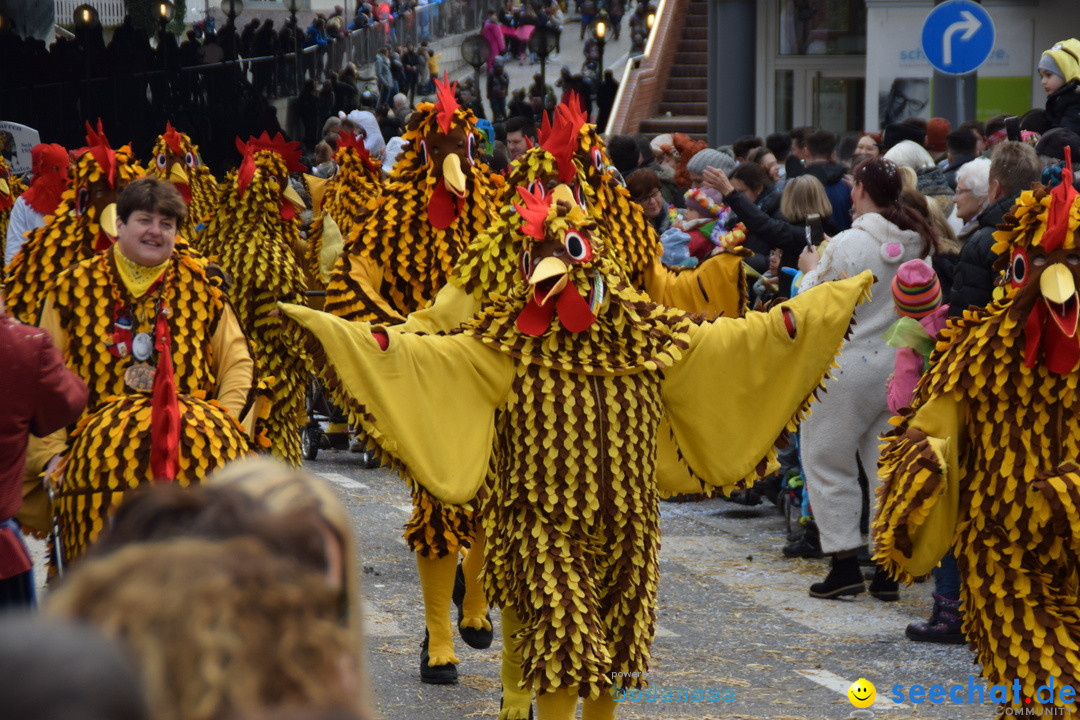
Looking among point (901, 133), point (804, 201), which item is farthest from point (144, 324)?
point (901, 133)

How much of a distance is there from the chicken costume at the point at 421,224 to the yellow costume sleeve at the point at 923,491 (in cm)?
241

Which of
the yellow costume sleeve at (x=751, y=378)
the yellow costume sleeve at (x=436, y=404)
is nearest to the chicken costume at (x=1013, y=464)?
the yellow costume sleeve at (x=751, y=378)

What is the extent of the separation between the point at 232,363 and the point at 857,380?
313 centimetres

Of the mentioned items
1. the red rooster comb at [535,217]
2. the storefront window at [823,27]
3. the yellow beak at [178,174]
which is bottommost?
the red rooster comb at [535,217]

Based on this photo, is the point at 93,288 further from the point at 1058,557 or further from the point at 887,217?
the point at 887,217

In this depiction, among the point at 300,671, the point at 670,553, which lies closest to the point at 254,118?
the point at 670,553

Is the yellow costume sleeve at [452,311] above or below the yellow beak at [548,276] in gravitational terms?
below

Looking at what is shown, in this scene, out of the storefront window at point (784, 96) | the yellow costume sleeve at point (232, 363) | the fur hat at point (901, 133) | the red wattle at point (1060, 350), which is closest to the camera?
the red wattle at point (1060, 350)

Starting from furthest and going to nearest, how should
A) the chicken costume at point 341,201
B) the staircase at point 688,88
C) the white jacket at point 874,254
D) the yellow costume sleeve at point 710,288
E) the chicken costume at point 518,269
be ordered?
the staircase at point 688,88 → the chicken costume at point 341,201 → the white jacket at point 874,254 → the yellow costume sleeve at point 710,288 → the chicken costume at point 518,269

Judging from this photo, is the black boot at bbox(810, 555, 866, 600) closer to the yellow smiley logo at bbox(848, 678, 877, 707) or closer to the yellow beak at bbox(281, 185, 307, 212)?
the yellow smiley logo at bbox(848, 678, 877, 707)

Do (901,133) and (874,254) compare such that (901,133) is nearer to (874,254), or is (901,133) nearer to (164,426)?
(874,254)

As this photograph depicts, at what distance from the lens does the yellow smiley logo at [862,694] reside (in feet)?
18.0

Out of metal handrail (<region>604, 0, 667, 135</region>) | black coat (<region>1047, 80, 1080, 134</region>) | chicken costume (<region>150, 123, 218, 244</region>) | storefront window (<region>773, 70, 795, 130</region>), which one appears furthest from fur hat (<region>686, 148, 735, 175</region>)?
storefront window (<region>773, 70, 795, 130</region>)

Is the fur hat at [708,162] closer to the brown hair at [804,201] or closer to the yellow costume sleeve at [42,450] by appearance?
the brown hair at [804,201]
